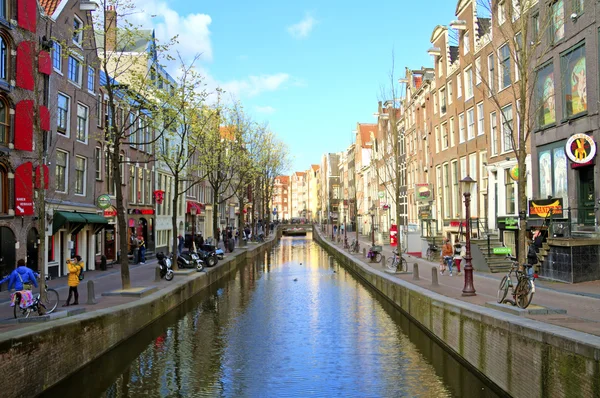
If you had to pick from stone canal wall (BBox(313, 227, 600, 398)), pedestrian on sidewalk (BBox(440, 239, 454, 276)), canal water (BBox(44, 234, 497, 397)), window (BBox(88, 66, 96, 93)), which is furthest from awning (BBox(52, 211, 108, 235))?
pedestrian on sidewalk (BBox(440, 239, 454, 276))

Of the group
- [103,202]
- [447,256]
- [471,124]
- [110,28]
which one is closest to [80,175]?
[103,202]

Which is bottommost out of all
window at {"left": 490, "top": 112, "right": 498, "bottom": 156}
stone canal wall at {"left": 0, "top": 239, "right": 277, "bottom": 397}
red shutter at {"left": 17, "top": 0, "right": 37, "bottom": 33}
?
stone canal wall at {"left": 0, "top": 239, "right": 277, "bottom": 397}

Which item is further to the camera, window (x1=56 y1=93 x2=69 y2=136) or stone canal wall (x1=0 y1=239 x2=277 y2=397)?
window (x1=56 y1=93 x2=69 y2=136)

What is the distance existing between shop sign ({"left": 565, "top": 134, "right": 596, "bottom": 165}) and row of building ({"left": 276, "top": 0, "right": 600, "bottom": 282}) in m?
0.04

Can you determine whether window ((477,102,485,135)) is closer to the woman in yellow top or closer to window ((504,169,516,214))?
window ((504,169,516,214))

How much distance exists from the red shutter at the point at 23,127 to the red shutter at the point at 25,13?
306 centimetres

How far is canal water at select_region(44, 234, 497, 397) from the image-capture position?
1105cm

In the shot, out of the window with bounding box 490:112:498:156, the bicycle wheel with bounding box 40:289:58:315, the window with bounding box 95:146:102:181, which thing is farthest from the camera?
the window with bounding box 95:146:102:181

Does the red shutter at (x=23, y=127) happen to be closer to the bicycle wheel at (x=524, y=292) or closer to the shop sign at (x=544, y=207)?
the bicycle wheel at (x=524, y=292)

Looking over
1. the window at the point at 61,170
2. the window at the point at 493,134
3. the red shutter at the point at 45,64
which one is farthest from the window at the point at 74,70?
the window at the point at 493,134

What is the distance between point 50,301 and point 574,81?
793 inches

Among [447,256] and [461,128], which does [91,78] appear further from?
[461,128]

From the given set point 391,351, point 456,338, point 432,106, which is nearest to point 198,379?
point 391,351

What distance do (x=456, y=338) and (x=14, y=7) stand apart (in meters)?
21.1
